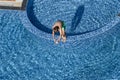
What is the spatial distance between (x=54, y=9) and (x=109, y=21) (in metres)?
3.21

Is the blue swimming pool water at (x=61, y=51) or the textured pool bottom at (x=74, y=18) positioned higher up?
the textured pool bottom at (x=74, y=18)

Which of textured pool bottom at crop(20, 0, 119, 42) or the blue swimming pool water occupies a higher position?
textured pool bottom at crop(20, 0, 119, 42)

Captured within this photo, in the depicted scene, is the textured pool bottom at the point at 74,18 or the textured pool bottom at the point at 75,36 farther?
the textured pool bottom at the point at 74,18

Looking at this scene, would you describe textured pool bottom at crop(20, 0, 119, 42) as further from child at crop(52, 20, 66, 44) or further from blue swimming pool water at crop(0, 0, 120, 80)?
child at crop(52, 20, 66, 44)

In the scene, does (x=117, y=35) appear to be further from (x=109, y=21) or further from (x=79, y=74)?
(x=79, y=74)

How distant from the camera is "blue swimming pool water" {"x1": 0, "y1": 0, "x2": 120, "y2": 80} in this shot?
14.0 m

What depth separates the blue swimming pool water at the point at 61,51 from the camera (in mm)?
13977

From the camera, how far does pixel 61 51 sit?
48.4ft

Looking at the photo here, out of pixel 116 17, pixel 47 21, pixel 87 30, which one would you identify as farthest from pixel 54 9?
pixel 116 17

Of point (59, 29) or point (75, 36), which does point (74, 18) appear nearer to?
point (75, 36)

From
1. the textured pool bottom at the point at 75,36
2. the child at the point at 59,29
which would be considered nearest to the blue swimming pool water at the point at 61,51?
the textured pool bottom at the point at 75,36

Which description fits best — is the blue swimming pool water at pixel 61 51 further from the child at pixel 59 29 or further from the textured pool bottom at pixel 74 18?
the child at pixel 59 29

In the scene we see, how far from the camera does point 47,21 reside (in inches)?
636

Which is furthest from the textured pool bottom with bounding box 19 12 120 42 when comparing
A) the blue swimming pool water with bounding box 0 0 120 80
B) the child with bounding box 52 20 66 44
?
the child with bounding box 52 20 66 44
